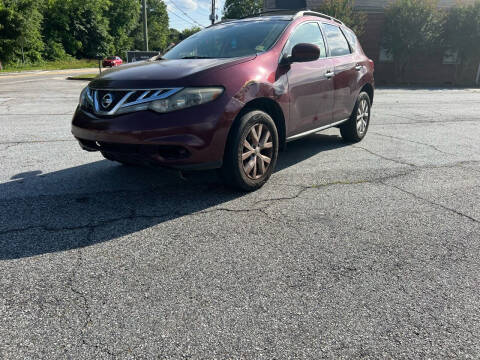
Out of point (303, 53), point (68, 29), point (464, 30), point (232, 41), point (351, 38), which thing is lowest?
point (303, 53)

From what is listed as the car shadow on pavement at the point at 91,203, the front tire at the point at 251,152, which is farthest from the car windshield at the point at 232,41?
the car shadow on pavement at the point at 91,203

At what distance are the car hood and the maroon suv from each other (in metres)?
0.01

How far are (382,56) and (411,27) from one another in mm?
3405

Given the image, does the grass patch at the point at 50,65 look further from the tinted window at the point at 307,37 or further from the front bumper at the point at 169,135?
the front bumper at the point at 169,135

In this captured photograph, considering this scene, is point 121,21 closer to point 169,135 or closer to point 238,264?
point 169,135

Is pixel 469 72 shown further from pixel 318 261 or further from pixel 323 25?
pixel 318 261

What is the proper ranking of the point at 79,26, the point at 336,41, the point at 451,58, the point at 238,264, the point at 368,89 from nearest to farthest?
the point at 238,264 < the point at 336,41 < the point at 368,89 < the point at 451,58 < the point at 79,26

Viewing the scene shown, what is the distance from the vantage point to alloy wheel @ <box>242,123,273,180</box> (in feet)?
12.5

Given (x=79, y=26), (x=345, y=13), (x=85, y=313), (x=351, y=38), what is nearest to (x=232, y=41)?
(x=351, y=38)

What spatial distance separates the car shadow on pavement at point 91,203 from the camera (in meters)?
2.91

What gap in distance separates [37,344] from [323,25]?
507 cm

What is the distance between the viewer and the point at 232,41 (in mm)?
4453

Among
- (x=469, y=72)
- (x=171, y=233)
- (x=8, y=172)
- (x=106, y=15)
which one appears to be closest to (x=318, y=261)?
(x=171, y=233)

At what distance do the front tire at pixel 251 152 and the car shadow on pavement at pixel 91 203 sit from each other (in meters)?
0.21
